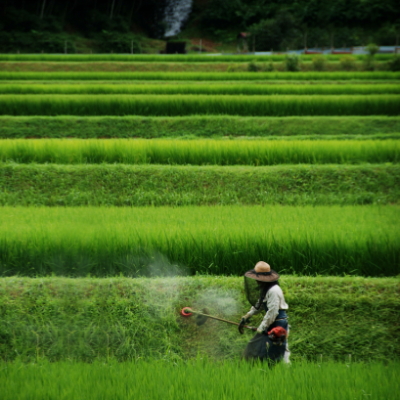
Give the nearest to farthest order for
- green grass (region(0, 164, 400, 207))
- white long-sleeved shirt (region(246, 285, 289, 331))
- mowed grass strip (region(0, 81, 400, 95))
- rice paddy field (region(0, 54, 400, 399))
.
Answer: rice paddy field (region(0, 54, 400, 399)) < white long-sleeved shirt (region(246, 285, 289, 331)) < green grass (region(0, 164, 400, 207)) < mowed grass strip (region(0, 81, 400, 95))

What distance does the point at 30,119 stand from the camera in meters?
13.3

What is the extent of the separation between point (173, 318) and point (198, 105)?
35.6 feet

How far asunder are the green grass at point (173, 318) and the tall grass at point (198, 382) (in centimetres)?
93

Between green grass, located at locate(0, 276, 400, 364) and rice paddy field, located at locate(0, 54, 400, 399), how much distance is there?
1 centimetres

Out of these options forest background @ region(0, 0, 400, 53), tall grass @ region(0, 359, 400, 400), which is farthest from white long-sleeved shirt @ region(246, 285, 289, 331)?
forest background @ region(0, 0, 400, 53)

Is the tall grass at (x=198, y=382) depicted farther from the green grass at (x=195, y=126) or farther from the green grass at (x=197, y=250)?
the green grass at (x=195, y=126)

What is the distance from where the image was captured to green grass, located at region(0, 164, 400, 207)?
8211mm

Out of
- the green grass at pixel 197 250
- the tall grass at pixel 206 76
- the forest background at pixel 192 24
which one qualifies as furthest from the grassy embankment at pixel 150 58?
the green grass at pixel 197 250

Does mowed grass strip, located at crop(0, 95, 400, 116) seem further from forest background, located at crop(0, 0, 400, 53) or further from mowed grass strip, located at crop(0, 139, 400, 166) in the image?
forest background, located at crop(0, 0, 400, 53)

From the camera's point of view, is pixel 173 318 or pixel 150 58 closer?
pixel 173 318

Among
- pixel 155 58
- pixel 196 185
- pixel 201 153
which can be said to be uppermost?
pixel 155 58

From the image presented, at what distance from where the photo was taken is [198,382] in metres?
3.26

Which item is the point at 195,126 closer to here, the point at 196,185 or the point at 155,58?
the point at 196,185

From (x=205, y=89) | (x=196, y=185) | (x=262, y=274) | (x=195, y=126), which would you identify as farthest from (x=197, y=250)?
(x=205, y=89)
